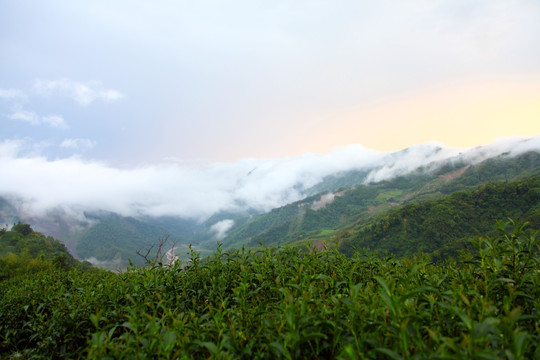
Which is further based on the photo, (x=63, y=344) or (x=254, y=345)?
(x=63, y=344)

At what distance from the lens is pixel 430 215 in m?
123

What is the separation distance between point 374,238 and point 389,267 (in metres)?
136

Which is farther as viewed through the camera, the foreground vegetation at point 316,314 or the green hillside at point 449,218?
the green hillside at point 449,218

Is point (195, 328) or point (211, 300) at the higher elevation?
point (195, 328)

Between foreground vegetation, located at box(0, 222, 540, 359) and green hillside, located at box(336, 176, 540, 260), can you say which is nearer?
foreground vegetation, located at box(0, 222, 540, 359)

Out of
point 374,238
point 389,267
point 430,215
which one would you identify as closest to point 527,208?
point 430,215

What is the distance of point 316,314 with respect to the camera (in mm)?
2654

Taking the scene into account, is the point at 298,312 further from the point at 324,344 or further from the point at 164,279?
the point at 164,279

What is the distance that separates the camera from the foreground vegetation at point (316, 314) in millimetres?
2117

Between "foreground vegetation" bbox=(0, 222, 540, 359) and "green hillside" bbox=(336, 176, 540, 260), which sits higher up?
"foreground vegetation" bbox=(0, 222, 540, 359)

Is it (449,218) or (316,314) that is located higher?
(316,314)

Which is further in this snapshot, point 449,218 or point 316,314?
point 449,218

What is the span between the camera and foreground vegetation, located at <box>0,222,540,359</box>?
2.12m

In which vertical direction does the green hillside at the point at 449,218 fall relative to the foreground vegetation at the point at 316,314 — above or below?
below
